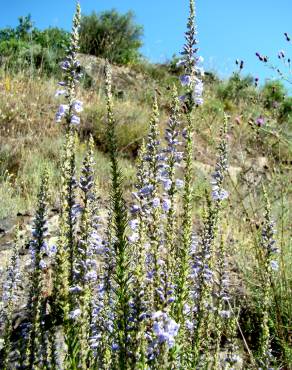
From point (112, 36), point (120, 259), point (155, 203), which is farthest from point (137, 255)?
point (112, 36)

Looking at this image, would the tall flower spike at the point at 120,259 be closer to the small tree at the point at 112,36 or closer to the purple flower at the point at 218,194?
the purple flower at the point at 218,194

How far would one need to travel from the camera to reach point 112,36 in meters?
16.0

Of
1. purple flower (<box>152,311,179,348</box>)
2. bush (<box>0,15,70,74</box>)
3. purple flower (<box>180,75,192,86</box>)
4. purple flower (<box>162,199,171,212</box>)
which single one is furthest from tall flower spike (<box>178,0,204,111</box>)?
bush (<box>0,15,70,74</box>)

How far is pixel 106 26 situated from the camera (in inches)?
640

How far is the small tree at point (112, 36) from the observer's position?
1562cm

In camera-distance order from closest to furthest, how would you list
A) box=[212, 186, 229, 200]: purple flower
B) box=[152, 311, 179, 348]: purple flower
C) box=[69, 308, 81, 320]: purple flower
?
box=[152, 311, 179, 348]: purple flower → box=[69, 308, 81, 320]: purple flower → box=[212, 186, 229, 200]: purple flower

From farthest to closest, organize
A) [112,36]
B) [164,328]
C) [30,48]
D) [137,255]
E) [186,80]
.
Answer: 1. [112,36]
2. [30,48]
3. [186,80]
4. [137,255]
5. [164,328]

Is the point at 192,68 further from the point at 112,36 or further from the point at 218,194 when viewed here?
the point at 112,36

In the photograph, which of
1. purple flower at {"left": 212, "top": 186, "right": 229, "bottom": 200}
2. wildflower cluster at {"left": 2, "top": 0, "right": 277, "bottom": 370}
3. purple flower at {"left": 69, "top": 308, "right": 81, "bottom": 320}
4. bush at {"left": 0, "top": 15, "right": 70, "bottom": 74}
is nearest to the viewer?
wildflower cluster at {"left": 2, "top": 0, "right": 277, "bottom": 370}

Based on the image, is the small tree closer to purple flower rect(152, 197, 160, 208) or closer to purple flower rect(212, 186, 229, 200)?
purple flower rect(212, 186, 229, 200)

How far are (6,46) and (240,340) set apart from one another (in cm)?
1111

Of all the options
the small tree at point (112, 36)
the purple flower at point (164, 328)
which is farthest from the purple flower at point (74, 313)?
the small tree at point (112, 36)

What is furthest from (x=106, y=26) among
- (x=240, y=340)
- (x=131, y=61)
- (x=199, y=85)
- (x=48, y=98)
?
(x=199, y=85)

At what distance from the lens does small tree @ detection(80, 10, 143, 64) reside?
15.6 meters
